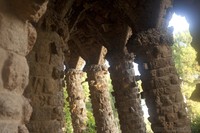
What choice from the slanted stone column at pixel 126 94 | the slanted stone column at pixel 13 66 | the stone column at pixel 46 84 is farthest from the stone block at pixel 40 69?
the slanted stone column at pixel 126 94

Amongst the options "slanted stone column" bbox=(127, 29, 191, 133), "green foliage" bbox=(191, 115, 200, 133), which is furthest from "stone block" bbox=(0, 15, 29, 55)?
"green foliage" bbox=(191, 115, 200, 133)

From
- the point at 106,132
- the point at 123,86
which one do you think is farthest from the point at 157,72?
the point at 106,132

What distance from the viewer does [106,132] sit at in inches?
392

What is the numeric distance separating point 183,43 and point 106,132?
1494cm

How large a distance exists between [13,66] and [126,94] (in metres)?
7.42

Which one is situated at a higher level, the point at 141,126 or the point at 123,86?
the point at 123,86

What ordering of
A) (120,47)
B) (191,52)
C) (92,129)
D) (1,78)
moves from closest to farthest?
(1,78), (120,47), (92,129), (191,52)

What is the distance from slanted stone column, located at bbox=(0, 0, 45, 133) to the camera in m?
1.73

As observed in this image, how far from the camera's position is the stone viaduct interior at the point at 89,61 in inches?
74.8

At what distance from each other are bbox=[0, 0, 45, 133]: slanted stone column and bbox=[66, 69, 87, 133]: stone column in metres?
8.95

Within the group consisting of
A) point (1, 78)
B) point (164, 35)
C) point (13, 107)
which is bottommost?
point (13, 107)

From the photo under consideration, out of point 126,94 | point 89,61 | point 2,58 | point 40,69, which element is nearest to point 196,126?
point 126,94

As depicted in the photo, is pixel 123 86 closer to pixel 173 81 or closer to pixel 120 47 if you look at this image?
pixel 120 47

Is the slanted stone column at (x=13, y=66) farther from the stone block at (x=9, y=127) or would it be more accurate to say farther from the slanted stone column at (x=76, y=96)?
the slanted stone column at (x=76, y=96)
